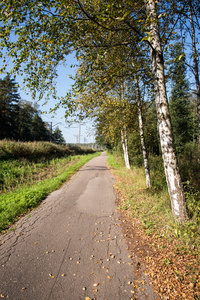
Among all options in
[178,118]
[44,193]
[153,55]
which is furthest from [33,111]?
[153,55]

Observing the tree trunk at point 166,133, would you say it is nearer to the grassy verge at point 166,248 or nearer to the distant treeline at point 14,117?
the grassy verge at point 166,248

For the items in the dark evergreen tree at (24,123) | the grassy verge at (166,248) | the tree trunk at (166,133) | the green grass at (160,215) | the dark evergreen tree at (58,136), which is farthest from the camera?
the dark evergreen tree at (58,136)

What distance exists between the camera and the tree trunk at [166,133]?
3.35 metres

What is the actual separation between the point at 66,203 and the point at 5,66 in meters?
4.78

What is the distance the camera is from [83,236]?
353 centimetres

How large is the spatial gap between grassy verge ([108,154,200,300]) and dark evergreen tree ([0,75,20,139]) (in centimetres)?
3120

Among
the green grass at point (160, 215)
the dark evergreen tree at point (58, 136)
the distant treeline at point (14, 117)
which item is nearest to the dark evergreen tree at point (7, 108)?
the distant treeline at point (14, 117)

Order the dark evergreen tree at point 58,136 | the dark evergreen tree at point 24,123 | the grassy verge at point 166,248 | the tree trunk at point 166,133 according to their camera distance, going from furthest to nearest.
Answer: the dark evergreen tree at point 58,136 < the dark evergreen tree at point 24,123 < the tree trunk at point 166,133 < the grassy verge at point 166,248

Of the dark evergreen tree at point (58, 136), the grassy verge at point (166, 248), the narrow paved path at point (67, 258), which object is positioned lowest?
the narrow paved path at point (67, 258)

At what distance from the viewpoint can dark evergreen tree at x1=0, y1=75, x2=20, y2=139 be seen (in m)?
27.7

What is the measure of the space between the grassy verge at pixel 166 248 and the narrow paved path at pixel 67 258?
293 mm

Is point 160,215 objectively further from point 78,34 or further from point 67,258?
point 78,34

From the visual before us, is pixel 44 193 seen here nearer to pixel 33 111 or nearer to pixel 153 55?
pixel 153 55

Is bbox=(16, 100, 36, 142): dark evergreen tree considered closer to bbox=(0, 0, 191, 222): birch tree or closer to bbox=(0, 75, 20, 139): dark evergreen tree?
bbox=(0, 75, 20, 139): dark evergreen tree
